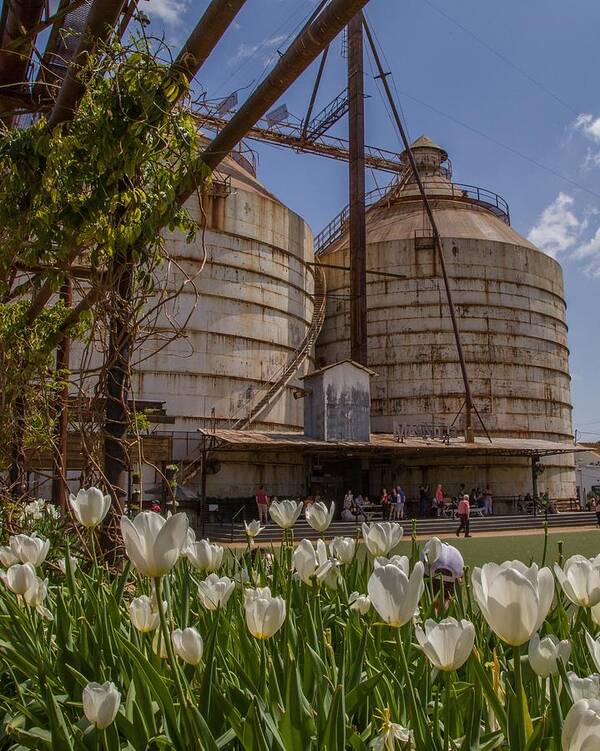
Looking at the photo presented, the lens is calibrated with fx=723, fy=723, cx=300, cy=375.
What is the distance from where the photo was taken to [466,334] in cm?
3150

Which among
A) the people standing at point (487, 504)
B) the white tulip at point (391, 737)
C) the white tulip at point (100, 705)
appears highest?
the white tulip at point (100, 705)

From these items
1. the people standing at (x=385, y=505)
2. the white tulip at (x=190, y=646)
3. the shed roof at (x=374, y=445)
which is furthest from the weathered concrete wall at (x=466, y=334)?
the white tulip at (x=190, y=646)

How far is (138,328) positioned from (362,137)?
83.9ft

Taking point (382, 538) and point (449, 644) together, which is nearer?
point (449, 644)

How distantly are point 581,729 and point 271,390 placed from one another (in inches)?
1001

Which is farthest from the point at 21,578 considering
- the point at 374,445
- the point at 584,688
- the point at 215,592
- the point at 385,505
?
the point at 385,505

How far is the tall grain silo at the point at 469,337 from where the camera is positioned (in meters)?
31.0

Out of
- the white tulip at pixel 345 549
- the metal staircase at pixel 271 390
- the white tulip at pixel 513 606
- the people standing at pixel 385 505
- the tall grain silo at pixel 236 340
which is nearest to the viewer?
the white tulip at pixel 513 606

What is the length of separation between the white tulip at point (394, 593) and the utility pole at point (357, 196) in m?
25.6

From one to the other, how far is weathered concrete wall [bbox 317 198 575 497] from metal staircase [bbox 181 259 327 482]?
3.18 meters

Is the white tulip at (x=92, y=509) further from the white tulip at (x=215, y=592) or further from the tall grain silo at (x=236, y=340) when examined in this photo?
the tall grain silo at (x=236, y=340)

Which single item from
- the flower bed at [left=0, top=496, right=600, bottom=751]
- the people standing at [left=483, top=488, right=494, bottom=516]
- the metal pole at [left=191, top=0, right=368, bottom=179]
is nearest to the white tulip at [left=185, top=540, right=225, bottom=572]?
the flower bed at [left=0, top=496, right=600, bottom=751]

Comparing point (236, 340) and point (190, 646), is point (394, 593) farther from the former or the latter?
point (236, 340)

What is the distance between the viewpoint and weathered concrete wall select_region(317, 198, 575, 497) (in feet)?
102
